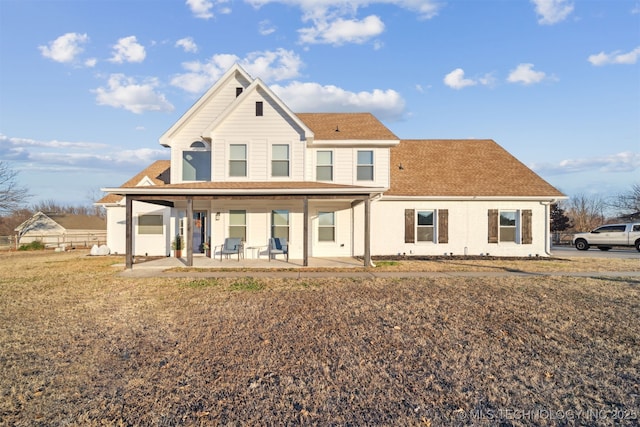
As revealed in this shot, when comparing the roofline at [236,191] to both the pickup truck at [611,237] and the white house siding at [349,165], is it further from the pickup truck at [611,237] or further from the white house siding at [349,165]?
the pickup truck at [611,237]

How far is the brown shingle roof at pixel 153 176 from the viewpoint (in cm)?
1907

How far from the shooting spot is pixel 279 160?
15.1 meters

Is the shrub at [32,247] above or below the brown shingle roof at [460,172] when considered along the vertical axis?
below

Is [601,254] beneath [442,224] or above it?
beneath

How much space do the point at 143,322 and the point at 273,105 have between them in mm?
10990

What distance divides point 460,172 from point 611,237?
1332 centimetres

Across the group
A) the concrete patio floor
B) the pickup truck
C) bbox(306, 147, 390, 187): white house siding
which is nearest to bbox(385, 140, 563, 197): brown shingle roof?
bbox(306, 147, 390, 187): white house siding

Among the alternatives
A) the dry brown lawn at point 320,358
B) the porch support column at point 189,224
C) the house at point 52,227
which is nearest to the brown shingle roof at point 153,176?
the porch support column at point 189,224

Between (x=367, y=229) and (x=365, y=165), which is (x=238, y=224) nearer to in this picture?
(x=367, y=229)

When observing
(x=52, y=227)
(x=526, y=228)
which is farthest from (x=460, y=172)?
(x=52, y=227)

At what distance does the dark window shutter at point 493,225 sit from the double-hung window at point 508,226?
0.92 feet

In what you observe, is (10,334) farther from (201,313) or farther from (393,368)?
(393,368)

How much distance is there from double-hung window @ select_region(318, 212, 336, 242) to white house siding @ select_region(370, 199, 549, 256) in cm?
197

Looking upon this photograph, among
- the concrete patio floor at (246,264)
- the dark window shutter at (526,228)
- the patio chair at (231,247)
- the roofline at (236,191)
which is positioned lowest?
the concrete patio floor at (246,264)
